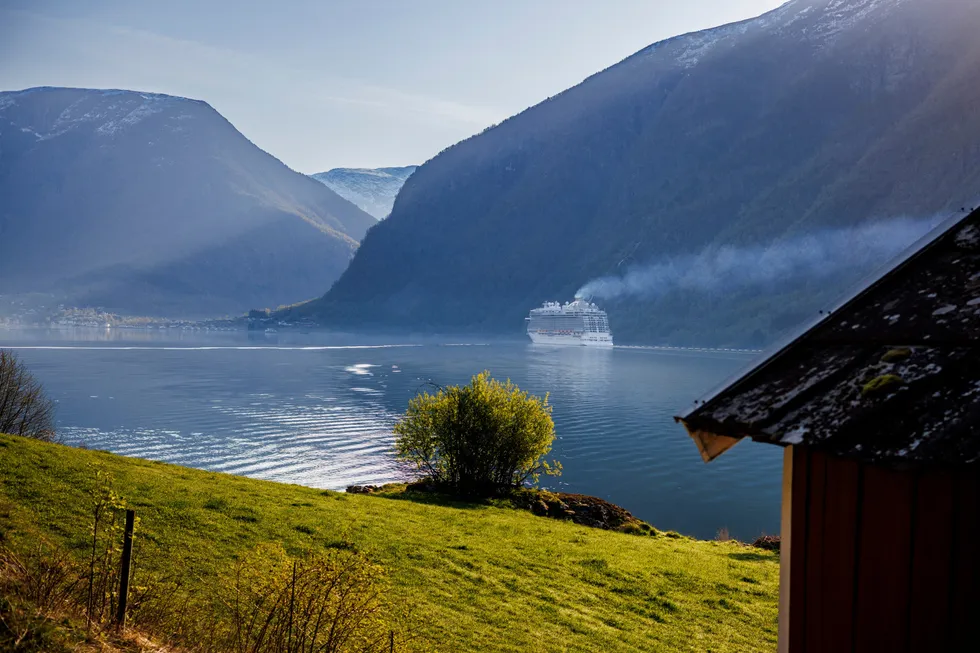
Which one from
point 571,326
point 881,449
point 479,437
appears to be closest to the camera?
point 881,449

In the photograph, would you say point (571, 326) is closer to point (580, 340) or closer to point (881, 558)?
point (580, 340)

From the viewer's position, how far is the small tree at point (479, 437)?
81.8ft

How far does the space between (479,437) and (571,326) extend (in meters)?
156

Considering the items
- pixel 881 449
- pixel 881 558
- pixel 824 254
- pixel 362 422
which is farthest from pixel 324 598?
pixel 824 254

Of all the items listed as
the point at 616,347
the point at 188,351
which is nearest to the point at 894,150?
the point at 616,347

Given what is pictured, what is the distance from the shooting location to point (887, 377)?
284cm

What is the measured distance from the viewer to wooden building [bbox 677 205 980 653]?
269cm

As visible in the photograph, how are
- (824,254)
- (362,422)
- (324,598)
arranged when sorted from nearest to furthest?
(324,598)
(362,422)
(824,254)

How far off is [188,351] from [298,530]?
423ft

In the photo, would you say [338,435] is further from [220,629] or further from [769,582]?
[220,629]

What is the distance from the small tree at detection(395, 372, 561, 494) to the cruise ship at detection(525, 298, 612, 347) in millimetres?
146335

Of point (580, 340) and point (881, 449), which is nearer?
point (881, 449)

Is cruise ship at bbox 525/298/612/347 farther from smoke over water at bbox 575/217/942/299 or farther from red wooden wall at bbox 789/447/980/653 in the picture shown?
red wooden wall at bbox 789/447/980/653

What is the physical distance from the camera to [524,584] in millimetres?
13062
